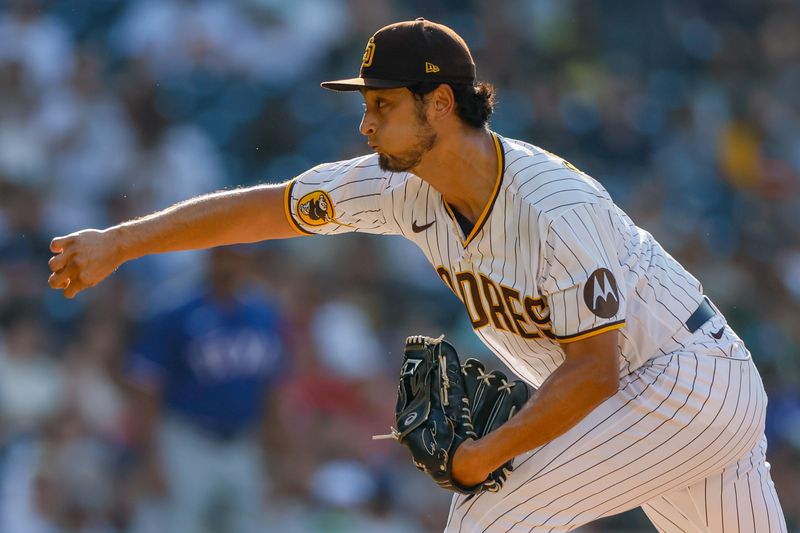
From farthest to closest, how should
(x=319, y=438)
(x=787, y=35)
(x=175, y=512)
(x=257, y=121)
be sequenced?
(x=787, y=35) → (x=257, y=121) → (x=319, y=438) → (x=175, y=512)

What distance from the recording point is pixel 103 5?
327 inches

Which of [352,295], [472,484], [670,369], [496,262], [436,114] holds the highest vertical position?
[352,295]

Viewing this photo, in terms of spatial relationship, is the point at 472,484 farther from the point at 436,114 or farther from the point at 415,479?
the point at 415,479

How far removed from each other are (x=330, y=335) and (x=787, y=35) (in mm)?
5814

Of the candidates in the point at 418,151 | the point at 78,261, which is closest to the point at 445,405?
the point at 418,151

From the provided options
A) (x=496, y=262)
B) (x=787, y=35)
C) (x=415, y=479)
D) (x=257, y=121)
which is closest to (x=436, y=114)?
(x=496, y=262)

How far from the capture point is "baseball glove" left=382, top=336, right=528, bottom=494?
3.41 m

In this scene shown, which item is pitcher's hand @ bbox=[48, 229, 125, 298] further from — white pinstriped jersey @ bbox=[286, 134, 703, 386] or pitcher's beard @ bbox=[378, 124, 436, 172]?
pitcher's beard @ bbox=[378, 124, 436, 172]

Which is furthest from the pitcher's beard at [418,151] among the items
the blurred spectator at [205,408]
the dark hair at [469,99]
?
the blurred spectator at [205,408]

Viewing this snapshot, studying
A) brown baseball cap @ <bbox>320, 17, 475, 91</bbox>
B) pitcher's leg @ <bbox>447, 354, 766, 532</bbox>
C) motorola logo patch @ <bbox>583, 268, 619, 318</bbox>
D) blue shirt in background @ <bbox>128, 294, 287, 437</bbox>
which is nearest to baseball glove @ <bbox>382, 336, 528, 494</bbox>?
pitcher's leg @ <bbox>447, 354, 766, 532</bbox>

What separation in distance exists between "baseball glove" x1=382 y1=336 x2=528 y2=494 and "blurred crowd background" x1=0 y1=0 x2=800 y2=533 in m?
2.72

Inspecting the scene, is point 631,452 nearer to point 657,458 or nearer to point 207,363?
point 657,458

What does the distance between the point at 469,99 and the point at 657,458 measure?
1.19 m

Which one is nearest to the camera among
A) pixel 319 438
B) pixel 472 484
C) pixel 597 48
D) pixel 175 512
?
pixel 472 484
